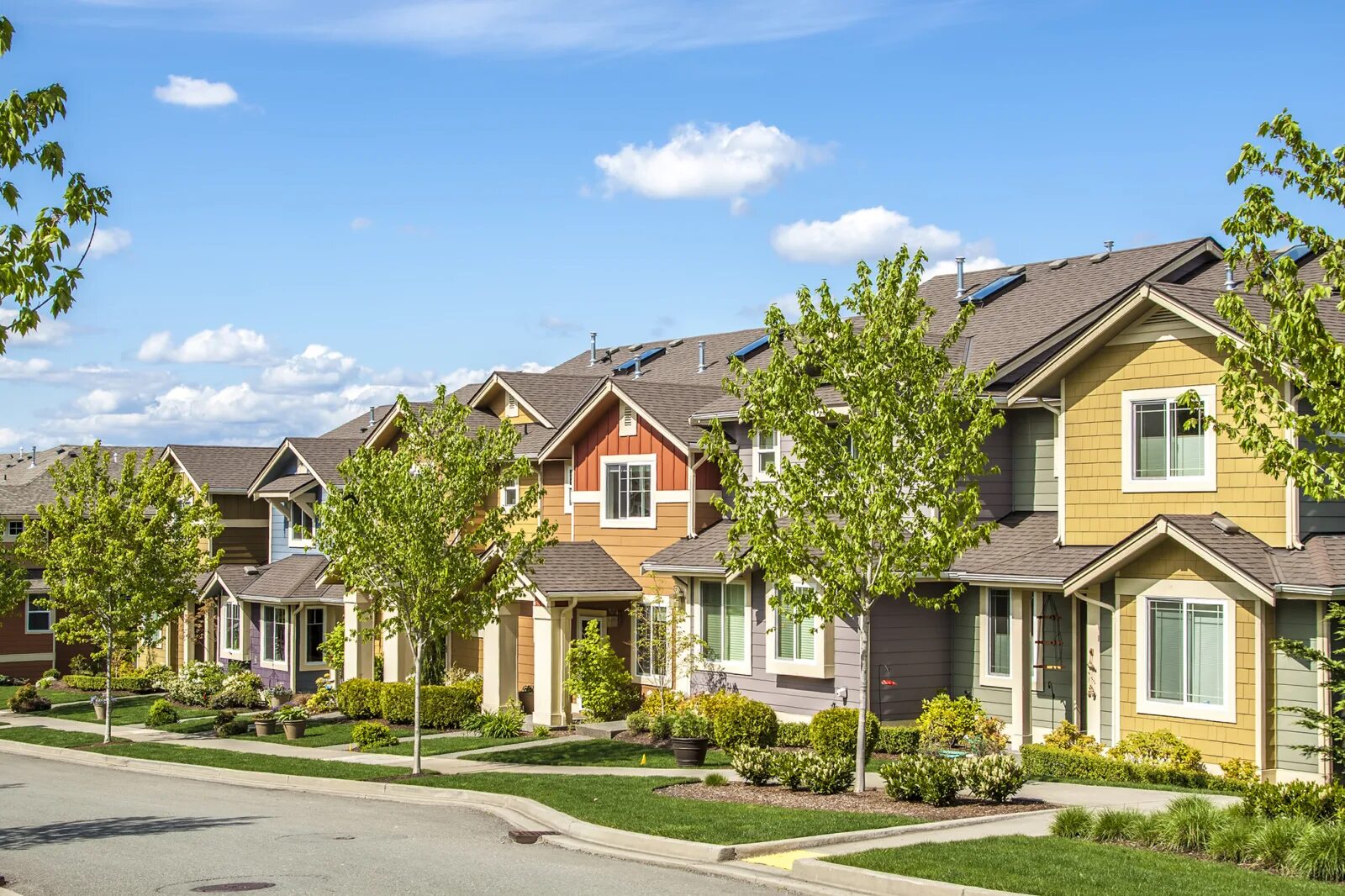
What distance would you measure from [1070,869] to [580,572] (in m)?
19.2

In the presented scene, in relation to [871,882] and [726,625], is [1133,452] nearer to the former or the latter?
[726,625]

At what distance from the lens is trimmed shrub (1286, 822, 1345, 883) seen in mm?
13359

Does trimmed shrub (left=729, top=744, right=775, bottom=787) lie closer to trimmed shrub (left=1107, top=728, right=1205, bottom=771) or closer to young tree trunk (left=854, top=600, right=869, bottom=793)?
young tree trunk (left=854, top=600, right=869, bottom=793)

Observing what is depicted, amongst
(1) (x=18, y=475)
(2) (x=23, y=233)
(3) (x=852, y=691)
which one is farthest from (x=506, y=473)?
(1) (x=18, y=475)

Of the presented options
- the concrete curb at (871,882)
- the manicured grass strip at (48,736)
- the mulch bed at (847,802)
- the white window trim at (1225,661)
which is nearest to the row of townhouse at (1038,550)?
the white window trim at (1225,661)

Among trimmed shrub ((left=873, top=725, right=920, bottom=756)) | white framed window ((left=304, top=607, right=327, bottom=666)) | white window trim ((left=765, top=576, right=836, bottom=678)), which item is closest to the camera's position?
trimmed shrub ((left=873, top=725, right=920, bottom=756))

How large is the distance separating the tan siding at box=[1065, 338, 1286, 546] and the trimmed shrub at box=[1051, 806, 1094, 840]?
25.1 feet

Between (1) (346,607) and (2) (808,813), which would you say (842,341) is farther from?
(1) (346,607)

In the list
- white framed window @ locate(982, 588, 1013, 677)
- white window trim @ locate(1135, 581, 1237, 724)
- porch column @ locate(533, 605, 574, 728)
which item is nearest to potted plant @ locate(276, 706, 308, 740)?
porch column @ locate(533, 605, 574, 728)

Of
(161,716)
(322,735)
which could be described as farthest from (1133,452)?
(161,716)

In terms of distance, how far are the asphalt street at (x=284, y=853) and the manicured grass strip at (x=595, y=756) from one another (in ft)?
15.4

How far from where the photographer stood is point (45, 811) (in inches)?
841

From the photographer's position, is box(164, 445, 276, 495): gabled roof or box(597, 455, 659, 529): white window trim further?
box(164, 445, 276, 495): gabled roof

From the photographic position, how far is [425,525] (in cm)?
2461
